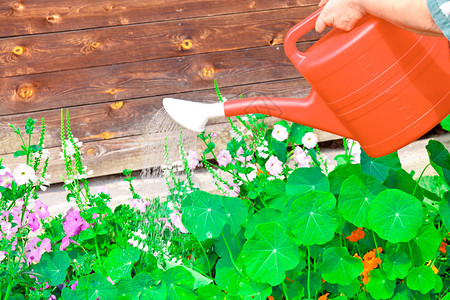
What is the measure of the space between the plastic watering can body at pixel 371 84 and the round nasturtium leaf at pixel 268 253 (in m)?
0.33

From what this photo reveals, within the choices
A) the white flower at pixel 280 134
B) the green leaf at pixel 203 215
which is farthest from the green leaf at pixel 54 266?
the white flower at pixel 280 134

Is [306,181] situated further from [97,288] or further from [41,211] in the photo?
[41,211]

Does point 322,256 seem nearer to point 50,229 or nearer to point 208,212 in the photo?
point 208,212

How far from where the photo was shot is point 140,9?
2.51m

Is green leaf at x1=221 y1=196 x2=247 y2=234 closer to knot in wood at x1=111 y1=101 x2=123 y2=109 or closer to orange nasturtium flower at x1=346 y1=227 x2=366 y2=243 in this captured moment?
orange nasturtium flower at x1=346 y1=227 x2=366 y2=243

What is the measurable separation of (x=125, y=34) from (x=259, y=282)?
1678 mm

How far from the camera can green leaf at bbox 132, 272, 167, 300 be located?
1.22m

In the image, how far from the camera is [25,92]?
2.52 metres

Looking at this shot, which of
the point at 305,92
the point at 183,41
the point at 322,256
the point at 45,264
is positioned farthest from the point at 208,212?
the point at 305,92

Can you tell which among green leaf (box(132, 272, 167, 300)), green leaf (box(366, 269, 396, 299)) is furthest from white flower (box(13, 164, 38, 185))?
green leaf (box(366, 269, 396, 299))

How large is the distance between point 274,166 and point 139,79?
1.31 meters

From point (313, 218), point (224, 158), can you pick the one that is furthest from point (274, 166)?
point (313, 218)

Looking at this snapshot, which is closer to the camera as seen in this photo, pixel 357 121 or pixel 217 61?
pixel 357 121

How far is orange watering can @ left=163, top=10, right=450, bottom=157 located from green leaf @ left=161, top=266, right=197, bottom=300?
0.43 meters
